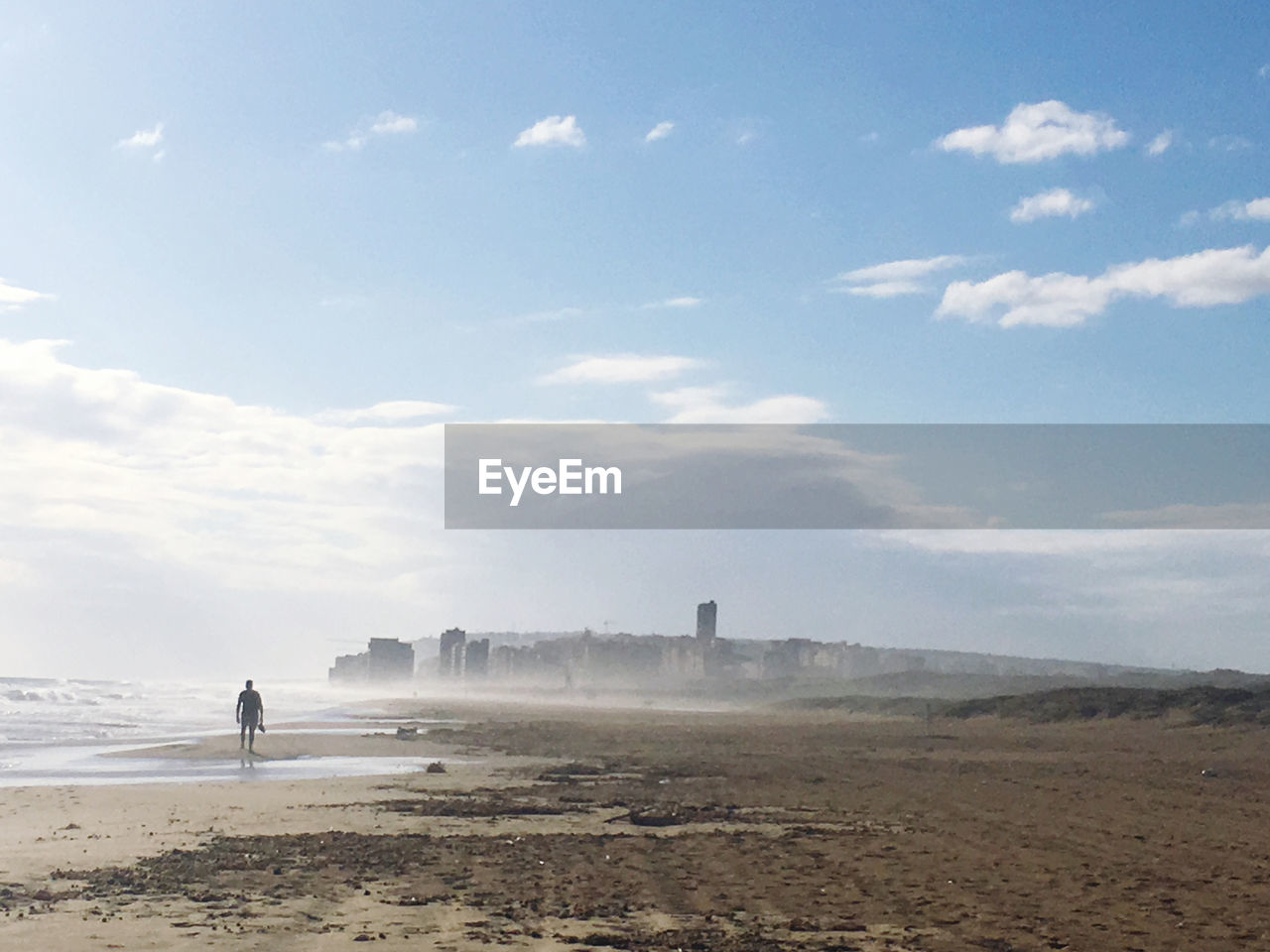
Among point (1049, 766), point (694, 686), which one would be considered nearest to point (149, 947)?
point (1049, 766)

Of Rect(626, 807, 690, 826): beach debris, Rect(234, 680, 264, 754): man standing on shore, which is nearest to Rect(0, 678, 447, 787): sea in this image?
Rect(234, 680, 264, 754): man standing on shore

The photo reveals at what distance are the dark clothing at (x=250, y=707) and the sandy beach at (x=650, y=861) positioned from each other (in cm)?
863

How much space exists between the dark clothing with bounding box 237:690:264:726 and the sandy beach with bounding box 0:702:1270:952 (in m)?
8.63

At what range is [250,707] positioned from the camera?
32.6 meters

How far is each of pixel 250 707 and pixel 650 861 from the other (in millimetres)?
21736

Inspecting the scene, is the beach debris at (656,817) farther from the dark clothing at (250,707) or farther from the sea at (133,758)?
the dark clothing at (250,707)

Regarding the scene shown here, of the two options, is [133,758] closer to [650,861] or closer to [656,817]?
[656,817]

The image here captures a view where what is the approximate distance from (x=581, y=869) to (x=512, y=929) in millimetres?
3032

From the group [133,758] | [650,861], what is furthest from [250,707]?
[650,861]

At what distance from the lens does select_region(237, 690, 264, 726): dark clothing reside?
3247cm

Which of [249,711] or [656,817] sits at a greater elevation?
[249,711]

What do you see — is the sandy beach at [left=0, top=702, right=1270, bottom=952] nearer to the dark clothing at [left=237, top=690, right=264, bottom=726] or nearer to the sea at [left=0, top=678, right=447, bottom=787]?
the sea at [left=0, top=678, right=447, bottom=787]

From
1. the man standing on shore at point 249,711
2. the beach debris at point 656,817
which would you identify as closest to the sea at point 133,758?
the man standing on shore at point 249,711

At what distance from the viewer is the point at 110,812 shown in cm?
1798
